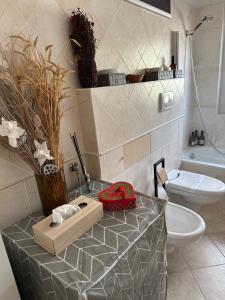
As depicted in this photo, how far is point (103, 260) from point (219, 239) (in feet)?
4.88

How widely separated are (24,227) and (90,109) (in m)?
0.65

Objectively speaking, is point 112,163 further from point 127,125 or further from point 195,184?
point 195,184

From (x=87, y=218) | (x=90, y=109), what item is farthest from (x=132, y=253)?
(x=90, y=109)

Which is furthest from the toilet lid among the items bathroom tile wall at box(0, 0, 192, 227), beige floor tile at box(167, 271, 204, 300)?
bathroom tile wall at box(0, 0, 192, 227)

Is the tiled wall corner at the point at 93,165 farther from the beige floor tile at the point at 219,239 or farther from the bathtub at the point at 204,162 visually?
the bathtub at the point at 204,162

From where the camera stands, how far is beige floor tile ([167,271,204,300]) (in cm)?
138

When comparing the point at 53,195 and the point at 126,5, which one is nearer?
the point at 53,195

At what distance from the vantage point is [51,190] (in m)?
0.91

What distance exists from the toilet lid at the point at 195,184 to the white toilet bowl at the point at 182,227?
0.29 meters

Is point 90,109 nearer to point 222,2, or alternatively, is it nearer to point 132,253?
point 132,253

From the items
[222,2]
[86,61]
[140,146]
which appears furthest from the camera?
[222,2]

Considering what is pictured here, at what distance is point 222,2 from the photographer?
7.60 ft

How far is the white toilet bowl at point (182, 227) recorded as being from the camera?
128 centimetres

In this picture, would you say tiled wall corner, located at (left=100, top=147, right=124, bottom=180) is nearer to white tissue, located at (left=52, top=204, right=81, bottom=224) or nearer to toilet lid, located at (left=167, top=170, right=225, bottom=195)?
white tissue, located at (left=52, top=204, right=81, bottom=224)
